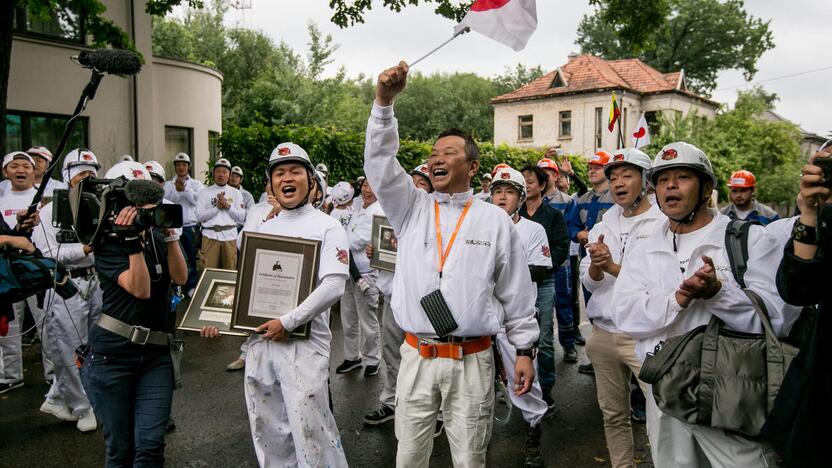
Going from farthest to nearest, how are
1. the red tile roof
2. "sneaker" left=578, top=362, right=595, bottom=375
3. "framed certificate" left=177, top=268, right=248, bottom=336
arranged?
1. the red tile roof
2. "sneaker" left=578, top=362, right=595, bottom=375
3. "framed certificate" left=177, top=268, right=248, bottom=336

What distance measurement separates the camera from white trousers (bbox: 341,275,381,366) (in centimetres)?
717

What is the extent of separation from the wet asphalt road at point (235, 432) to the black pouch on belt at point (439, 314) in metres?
2.11

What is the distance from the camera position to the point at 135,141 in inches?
626

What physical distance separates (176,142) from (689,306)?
17.8 metres

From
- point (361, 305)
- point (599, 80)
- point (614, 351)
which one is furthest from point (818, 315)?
point (599, 80)

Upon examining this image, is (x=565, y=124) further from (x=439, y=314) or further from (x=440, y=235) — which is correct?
(x=439, y=314)

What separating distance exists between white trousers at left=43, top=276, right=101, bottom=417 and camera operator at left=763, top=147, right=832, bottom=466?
5415 mm

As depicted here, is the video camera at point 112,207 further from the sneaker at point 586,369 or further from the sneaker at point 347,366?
the sneaker at point 586,369

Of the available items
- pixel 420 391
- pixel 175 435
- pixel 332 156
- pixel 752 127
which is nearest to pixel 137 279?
pixel 420 391

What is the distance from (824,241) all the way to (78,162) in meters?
5.83

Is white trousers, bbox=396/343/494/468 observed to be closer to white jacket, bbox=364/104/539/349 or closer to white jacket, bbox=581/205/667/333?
white jacket, bbox=364/104/539/349

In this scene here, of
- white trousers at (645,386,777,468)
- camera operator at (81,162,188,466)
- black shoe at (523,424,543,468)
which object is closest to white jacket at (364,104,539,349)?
white trousers at (645,386,777,468)

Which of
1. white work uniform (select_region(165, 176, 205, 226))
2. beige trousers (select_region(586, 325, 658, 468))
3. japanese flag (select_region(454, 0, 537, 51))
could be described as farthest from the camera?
white work uniform (select_region(165, 176, 205, 226))

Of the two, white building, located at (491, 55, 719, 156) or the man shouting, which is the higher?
white building, located at (491, 55, 719, 156)
